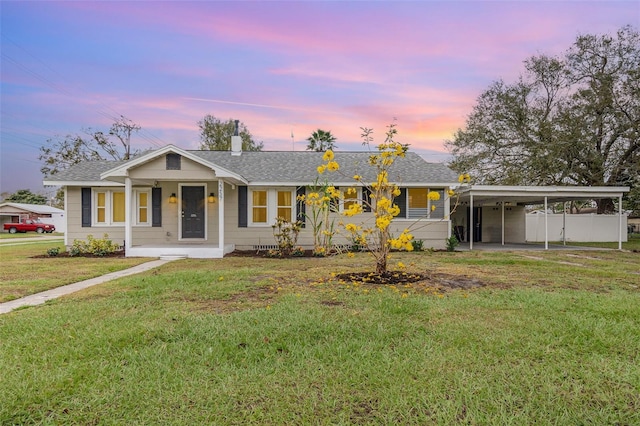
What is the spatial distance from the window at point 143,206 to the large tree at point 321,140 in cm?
1426

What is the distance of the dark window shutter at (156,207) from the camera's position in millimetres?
13625

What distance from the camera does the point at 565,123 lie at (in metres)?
20.2

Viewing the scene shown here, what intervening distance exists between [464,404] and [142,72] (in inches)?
663

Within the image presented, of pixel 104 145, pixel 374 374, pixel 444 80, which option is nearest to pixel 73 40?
pixel 444 80

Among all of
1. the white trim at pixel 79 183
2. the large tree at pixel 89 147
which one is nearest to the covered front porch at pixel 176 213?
the white trim at pixel 79 183

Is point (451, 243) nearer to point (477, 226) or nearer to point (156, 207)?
point (477, 226)

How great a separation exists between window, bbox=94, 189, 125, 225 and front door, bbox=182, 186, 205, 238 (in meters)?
2.29

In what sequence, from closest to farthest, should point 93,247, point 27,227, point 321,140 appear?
point 93,247 < point 321,140 < point 27,227

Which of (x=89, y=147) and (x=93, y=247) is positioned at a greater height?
(x=89, y=147)

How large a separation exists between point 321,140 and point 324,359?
77.6 ft

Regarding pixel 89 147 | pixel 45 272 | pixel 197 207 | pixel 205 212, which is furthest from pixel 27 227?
pixel 45 272

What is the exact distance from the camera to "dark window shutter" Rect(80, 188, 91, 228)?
13.6m

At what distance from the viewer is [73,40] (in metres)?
14.4

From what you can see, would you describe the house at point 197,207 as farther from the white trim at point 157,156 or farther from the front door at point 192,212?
the white trim at point 157,156
